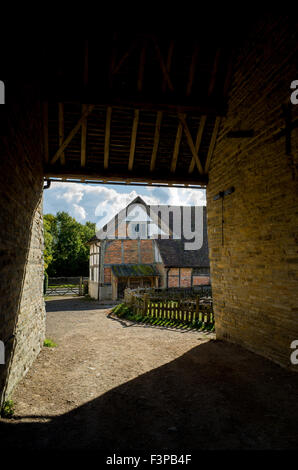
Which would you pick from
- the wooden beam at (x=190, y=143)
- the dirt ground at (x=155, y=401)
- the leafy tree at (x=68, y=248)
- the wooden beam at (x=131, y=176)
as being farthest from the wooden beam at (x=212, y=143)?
the leafy tree at (x=68, y=248)

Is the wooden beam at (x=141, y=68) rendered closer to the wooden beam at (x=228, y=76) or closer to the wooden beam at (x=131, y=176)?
the wooden beam at (x=228, y=76)

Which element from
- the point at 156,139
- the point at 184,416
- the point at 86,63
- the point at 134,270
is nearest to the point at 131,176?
the point at 156,139

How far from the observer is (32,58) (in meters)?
5.34

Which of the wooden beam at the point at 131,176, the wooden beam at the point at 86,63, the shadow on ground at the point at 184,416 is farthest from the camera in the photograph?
the wooden beam at the point at 131,176

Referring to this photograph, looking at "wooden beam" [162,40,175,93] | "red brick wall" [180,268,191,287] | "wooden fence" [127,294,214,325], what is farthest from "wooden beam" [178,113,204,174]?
"red brick wall" [180,268,191,287]

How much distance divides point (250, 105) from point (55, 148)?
5177mm

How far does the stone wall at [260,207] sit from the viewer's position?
5070 mm

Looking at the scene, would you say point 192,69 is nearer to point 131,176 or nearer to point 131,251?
point 131,176

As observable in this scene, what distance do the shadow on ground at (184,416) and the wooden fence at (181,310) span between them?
4.81 meters

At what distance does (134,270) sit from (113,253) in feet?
7.11

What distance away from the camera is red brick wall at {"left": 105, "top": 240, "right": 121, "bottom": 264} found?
21.6 metres

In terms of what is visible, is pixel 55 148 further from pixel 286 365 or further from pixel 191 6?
pixel 286 365

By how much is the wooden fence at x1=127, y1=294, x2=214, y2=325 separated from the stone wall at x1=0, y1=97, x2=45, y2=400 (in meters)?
5.82

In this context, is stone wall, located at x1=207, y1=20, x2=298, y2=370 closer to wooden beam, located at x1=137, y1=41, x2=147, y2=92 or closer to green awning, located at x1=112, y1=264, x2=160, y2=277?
wooden beam, located at x1=137, y1=41, x2=147, y2=92
